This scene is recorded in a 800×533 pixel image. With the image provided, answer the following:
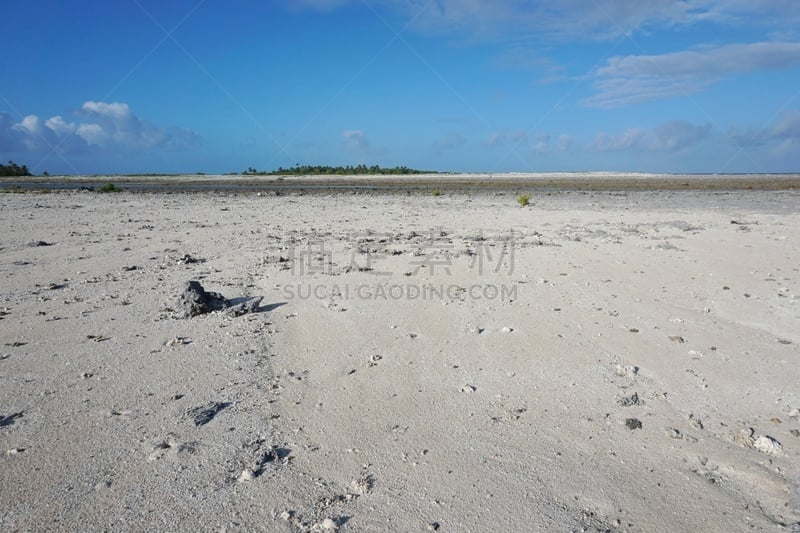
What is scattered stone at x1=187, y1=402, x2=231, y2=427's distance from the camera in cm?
304

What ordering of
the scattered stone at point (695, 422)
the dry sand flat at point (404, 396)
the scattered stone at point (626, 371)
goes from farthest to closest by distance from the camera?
1. the scattered stone at point (626, 371)
2. the scattered stone at point (695, 422)
3. the dry sand flat at point (404, 396)

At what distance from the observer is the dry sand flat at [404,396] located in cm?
236

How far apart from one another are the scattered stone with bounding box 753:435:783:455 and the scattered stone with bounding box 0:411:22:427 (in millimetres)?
4327

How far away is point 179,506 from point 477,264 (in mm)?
5572

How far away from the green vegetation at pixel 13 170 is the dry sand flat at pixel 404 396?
77.9 meters

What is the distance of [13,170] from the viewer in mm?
68312

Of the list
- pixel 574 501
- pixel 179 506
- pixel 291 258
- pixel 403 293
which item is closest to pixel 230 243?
pixel 291 258

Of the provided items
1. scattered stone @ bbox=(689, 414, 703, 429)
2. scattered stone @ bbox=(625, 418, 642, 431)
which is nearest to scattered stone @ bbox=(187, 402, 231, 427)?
scattered stone @ bbox=(625, 418, 642, 431)

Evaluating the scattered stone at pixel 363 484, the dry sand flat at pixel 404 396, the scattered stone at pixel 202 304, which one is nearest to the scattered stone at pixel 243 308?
the scattered stone at pixel 202 304

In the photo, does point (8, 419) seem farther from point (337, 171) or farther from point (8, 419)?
point (337, 171)

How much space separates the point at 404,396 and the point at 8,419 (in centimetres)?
242

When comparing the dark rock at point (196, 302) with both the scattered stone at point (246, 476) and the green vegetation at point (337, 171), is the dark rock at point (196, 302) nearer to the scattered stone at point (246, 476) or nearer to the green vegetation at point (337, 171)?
the scattered stone at point (246, 476)

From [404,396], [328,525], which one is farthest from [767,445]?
[328,525]

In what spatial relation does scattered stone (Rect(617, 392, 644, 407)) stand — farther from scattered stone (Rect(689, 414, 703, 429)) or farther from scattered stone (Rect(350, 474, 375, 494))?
scattered stone (Rect(350, 474, 375, 494))
